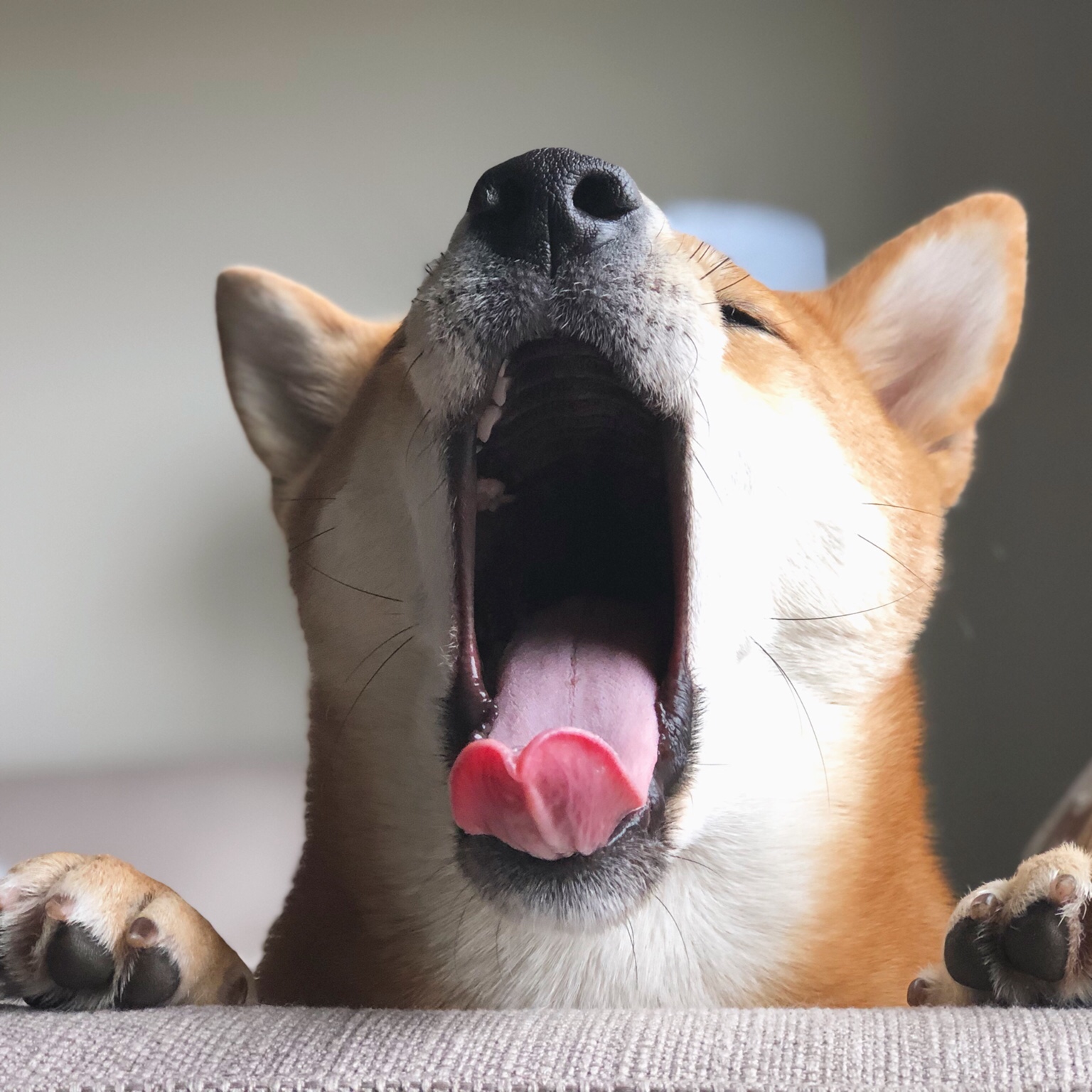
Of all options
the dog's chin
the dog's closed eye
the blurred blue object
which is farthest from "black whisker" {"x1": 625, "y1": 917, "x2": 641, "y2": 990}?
the blurred blue object

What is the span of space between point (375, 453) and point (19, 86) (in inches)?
72.1

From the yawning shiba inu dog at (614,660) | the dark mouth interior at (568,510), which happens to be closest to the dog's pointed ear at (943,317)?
the yawning shiba inu dog at (614,660)

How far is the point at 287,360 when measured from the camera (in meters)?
1.27

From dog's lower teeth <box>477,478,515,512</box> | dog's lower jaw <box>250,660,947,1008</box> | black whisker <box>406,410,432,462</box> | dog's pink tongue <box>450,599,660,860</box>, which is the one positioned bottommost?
dog's lower jaw <box>250,660,947,1008</box>

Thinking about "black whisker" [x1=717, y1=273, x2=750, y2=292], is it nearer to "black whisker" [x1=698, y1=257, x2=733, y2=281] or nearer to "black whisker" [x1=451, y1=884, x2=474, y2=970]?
"black whisker" [x1=698, y1=257, x2=733, y2=281]

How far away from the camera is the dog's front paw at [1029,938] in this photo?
2.31 feet

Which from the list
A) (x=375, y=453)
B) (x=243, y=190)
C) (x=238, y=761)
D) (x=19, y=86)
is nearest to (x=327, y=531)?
(x=375, y=453)

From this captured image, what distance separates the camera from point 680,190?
2150 millimetres

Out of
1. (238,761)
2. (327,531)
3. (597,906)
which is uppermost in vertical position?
(327,531)

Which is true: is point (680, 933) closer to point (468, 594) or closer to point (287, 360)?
point (468, 594)

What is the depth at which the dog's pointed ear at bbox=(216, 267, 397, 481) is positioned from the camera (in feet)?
4.04

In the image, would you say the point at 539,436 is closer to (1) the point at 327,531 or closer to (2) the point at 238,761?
(1) the point at 327,531

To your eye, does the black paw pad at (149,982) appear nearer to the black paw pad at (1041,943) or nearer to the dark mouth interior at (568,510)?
the dark mouth interior at (568,510)

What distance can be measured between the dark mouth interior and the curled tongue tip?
18 centimetres
